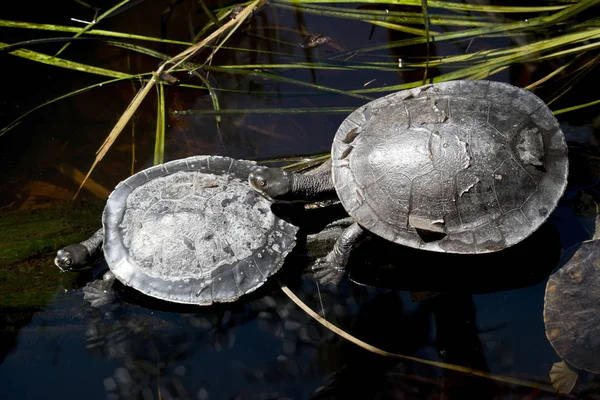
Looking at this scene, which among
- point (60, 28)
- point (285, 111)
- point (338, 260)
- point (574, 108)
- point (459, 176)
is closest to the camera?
point (459, 176)

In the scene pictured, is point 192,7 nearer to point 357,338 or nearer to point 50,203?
point 50,203

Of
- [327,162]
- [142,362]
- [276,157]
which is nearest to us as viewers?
[142,362]

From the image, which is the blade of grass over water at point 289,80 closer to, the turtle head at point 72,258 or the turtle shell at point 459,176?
the turtle shell at point 459,176

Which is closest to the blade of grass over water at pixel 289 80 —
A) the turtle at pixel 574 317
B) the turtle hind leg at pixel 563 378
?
the turtle at pixel 574 317

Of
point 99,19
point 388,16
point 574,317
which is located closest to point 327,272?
point 574,317

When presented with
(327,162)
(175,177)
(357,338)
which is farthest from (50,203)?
(357,338)

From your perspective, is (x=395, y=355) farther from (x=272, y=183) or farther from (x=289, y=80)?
(x=289, y=80)
